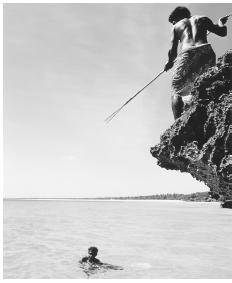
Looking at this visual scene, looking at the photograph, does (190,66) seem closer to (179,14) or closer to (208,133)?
(179,14)

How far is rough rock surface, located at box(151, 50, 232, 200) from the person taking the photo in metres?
5.46

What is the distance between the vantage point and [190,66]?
6645 mm

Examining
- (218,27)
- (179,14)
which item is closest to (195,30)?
(218,27)

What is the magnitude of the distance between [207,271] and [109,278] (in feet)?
14.5

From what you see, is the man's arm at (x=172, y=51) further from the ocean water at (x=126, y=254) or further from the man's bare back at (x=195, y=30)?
the ocean water at (x=126, y=254)

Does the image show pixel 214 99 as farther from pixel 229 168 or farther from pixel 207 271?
pixel 207 271

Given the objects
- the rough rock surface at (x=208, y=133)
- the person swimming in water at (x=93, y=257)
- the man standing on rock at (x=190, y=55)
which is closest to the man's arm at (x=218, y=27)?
the man standing on rock at (x=190, y=55)

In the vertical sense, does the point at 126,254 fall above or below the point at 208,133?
below

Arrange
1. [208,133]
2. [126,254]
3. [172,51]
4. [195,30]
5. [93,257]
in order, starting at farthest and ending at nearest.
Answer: [126,254], [93,257], [172,51], [195,30], [208,133]

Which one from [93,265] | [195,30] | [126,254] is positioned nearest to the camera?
[195,30]

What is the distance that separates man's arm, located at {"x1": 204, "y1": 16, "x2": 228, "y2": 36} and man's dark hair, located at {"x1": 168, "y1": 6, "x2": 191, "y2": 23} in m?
0.45

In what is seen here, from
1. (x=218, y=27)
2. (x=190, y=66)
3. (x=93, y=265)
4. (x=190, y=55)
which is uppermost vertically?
(x=218, y=27)

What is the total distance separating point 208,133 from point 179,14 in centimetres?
253

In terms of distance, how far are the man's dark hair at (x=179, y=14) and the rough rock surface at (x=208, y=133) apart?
4.73 ft
